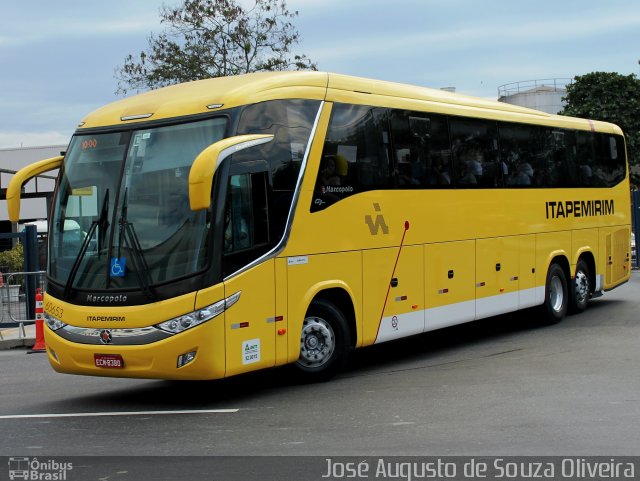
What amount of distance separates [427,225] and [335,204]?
7.13 feet

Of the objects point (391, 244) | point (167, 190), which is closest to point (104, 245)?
point (167, 190)

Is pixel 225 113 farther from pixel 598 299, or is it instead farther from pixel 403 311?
pixel 598 299

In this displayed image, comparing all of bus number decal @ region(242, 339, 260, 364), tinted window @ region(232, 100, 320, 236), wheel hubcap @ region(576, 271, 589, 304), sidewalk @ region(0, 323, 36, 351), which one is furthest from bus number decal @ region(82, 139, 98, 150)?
wheel hubcap @ region(576, 271, 589, 304)

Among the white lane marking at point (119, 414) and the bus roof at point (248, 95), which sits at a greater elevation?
the bus roof at point (248, 95)

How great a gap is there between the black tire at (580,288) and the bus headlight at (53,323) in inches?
404

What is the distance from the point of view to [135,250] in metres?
9.65

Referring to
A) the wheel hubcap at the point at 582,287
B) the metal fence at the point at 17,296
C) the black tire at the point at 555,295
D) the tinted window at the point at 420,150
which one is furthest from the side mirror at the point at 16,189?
the wheel hubcap at the point at 582,287

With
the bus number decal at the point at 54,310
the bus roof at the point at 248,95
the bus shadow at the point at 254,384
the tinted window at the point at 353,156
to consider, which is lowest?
the bus shadow at the point at 254,384

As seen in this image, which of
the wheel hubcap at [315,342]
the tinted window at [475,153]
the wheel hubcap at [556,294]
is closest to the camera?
the wheel hubcap at [315,342]

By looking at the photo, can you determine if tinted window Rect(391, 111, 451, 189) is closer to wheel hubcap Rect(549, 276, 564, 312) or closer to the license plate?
wheel hubcap Rect(549, 276, 564, 312)

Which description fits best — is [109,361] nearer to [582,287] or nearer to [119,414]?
[119,414]

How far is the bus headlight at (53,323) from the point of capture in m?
10.0

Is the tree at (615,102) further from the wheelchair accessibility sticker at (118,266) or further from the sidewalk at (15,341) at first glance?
the wheelchair accessibility sticker at (118,266)

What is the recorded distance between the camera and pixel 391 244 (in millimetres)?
12242
